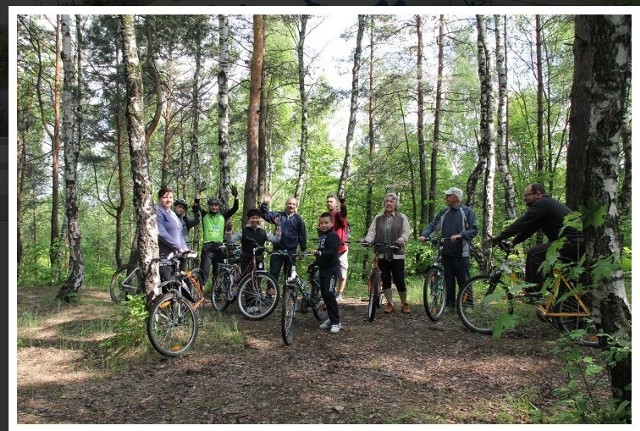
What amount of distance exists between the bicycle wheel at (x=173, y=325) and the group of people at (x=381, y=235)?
0.56m

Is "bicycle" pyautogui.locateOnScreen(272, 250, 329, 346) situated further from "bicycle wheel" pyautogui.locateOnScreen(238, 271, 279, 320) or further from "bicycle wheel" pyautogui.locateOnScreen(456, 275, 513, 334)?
"bicycle wheel" pyautogui.locateOnScreen(456, 275, 513, 334)

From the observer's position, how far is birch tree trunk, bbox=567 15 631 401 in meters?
2.95

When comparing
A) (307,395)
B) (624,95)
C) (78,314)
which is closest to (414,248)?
(78,314)

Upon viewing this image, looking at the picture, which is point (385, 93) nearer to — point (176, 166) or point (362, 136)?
point (362, 136)

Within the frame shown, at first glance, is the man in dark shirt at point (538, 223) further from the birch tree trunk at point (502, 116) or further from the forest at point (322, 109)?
the birch tree trunk at point (502, 116)

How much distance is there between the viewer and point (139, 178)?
5.48 m

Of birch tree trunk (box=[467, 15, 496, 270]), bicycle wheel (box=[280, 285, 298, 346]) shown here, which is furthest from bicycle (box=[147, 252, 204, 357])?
birch tree trunk (box=[467, 15, 496, 270])

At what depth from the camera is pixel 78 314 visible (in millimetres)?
7383

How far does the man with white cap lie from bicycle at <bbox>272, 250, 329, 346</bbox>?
63.4 inches

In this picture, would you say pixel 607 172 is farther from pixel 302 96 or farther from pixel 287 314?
pixel 302 96

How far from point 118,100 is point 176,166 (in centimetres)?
505

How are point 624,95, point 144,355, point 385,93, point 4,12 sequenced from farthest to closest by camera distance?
point 385,93 → point 144,355 → point 4,12 → point 624,95

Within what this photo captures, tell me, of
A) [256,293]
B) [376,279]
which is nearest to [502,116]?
[376,279]

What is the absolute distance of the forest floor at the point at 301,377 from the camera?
12.5ft
